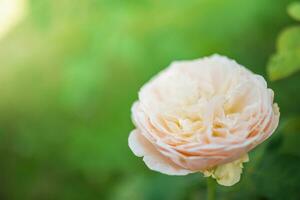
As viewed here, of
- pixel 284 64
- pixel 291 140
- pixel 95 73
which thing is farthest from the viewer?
pixel 95 73

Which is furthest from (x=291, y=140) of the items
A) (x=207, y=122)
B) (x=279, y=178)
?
(x=207, y=122)

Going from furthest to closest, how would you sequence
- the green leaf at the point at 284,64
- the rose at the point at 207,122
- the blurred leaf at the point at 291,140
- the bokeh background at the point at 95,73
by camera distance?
the bokeh background at the point at 95,73, the blurred leaf at the point at 291,140, the green leaf at the point at 284,64, the rose at the point at 207,122

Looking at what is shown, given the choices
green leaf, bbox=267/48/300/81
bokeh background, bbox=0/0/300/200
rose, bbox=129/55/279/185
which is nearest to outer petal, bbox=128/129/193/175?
rose, bbox=129/55/279/185

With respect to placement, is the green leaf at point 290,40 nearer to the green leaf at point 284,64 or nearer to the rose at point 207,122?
the green leaf at point 284,64

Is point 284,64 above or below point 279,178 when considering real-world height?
above

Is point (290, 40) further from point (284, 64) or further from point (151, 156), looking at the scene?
point (151, 156)

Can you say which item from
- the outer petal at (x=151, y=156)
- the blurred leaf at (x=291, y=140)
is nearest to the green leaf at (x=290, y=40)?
the blurred leaf at (x=291, y=140)

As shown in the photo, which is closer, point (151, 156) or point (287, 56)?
point (151, 156)

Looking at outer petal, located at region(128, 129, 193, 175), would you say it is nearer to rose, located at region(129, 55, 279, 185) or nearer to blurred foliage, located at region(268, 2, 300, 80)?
rose, located at region(129, 55, 279, 185)
